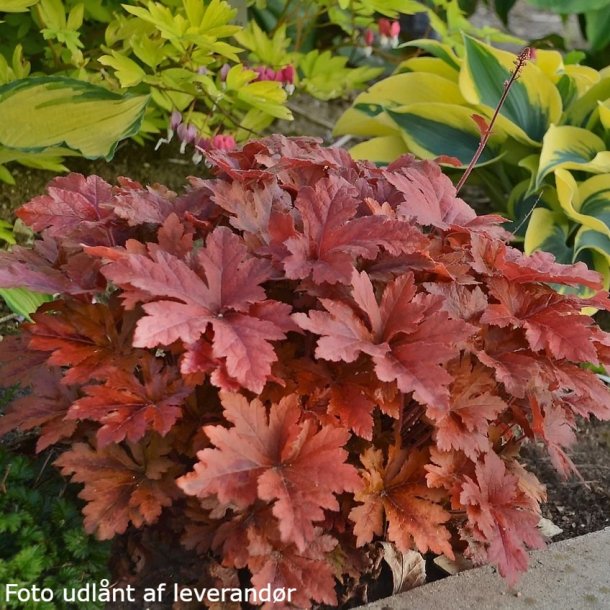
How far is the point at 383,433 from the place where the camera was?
50.9 inches

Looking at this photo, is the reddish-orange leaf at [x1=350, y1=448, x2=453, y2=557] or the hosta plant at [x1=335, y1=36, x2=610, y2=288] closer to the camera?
the reddish-orange leaf at [x1=350, y1=448, x2=453, y2=557]

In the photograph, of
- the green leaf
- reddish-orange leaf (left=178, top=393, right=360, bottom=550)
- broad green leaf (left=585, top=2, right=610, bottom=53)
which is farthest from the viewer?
the green leaf

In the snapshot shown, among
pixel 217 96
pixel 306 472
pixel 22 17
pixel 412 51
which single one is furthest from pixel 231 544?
pixel 412 51

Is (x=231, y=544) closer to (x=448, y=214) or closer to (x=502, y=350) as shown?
(x=502, y=350)

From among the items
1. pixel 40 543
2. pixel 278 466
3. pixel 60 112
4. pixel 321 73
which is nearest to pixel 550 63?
pixel 321 73

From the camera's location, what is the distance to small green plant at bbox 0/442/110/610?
3.80 ft

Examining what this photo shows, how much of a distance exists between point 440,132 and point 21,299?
4.38ft

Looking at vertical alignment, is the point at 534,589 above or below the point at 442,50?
below

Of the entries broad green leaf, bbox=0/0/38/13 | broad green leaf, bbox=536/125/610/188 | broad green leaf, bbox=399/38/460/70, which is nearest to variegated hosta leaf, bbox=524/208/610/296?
broad green leaf, bbox=536/125/610/188

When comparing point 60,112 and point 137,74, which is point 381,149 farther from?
point 60,112

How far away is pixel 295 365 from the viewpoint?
117cm

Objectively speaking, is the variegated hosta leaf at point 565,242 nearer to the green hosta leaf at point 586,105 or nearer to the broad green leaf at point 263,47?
the green hosta leaf at point 586,105

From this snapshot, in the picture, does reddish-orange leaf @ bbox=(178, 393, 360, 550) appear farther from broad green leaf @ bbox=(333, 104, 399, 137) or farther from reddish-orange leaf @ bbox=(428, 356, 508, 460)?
broad green leaf @ bbox=(333, 104, 399, 137)

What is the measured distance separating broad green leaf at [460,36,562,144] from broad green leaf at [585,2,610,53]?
0.73 meters
